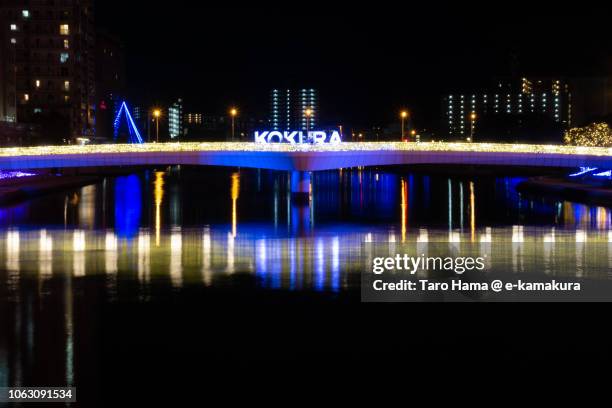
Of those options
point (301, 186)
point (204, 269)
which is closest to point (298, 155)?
point (301, 186)

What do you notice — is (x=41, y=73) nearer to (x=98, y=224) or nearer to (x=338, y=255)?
(x=98, y=224)

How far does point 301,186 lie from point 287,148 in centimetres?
595

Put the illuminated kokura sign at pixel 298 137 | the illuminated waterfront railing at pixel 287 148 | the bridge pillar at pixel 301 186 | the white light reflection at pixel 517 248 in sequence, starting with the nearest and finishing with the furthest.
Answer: the white light reflection at pixel 517 248, the illuminated waterfront railing at pixel 287 148, the illuminated kokura sign at pixel 298 137, the bridge pillar at pixel 301 186

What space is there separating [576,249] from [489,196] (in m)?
41.3

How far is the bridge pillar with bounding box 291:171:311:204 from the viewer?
2904 inches

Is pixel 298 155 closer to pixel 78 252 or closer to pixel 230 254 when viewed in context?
pixel 230 254

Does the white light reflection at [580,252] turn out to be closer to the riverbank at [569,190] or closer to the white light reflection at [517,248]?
the white light reflection at [517,248]

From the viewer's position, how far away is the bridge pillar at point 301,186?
7375cm

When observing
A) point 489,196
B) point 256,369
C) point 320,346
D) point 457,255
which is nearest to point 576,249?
point 457,255

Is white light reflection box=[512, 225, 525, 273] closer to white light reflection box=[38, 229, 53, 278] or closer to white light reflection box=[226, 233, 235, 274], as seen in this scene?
white light reflection box=[226, 233, 235, 274]

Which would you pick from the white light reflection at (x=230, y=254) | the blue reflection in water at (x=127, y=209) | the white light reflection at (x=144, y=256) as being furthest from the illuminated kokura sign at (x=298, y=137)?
the white light reflection at (x=144, y=256)

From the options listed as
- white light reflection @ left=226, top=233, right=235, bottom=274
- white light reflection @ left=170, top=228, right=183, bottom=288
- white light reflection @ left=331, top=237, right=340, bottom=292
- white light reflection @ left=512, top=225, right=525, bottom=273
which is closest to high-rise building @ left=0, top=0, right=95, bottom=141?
white light reflection @ left=170, top=228, right=183, bottom=288

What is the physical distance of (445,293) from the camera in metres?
30.1

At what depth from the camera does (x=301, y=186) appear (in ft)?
244
